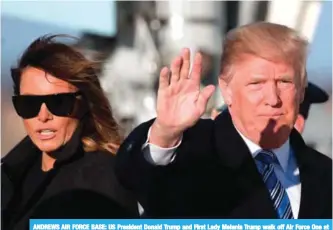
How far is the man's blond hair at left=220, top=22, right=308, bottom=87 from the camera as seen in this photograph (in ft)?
6.37

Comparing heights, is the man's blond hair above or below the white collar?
above

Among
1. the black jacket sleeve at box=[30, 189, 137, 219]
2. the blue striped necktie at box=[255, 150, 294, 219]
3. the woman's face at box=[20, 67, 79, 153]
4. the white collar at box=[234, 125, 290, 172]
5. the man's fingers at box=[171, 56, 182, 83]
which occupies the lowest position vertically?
the black jacket sleeve at box=[30, 189, 137, 219]

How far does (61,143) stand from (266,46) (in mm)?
714

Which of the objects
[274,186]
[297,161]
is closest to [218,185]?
[274,186]

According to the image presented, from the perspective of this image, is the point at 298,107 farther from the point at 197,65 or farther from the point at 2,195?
the point at 2,195

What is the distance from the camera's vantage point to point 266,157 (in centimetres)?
203

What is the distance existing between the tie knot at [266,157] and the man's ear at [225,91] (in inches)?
7.4

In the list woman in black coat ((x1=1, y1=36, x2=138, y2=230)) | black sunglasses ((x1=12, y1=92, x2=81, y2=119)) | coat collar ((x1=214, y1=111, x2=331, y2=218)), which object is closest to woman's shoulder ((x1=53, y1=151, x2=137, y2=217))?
woman in black coat ((x1=1, y1=36, x2=138, y2=230))

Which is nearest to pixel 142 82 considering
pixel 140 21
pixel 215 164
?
pixel 140 21

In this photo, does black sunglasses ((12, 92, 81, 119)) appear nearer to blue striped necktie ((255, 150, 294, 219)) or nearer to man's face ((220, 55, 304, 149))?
man's face ((220, 55, 304, 149))

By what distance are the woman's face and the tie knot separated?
0.59m

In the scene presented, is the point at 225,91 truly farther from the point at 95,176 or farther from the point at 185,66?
the point at 95,176

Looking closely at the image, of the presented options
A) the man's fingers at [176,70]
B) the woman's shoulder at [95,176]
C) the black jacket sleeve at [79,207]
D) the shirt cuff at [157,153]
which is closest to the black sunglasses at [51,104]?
the woman's shoulder at [95,176]

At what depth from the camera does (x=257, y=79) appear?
195 cm
